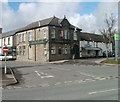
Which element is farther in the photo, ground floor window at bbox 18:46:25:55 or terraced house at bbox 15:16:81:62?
ground floor window at bbox 18:46:25:55

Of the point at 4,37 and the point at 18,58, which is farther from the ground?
the point at 4,37

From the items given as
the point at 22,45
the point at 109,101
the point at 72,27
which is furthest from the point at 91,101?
the point at 22,45

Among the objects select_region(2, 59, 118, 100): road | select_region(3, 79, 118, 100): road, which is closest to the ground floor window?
select_region(2, 59, 118, 100): road

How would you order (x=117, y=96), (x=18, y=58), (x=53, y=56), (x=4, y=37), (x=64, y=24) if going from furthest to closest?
(x=4, y=37)
(x=18, y=58)
(x=64, y=24)
(x=53, y=56)
(x=117, y=96)

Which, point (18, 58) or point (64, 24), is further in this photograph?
point (18, 58)

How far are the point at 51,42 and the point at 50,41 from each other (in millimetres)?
329

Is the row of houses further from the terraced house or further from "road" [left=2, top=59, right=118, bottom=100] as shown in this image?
"road" [left=2, top=59, right=118, bottom=100]

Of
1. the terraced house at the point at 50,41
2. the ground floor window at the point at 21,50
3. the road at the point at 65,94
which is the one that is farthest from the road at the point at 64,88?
the ground floor window at the point at 21,50

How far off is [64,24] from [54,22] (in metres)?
2.67

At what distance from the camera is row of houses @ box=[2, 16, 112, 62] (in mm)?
31438

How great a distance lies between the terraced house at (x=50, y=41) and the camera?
31.3 metres

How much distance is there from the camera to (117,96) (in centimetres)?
682

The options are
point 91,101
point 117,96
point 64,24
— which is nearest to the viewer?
point 91,101

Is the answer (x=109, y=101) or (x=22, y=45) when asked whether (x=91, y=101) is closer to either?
(x=109, y=101)
